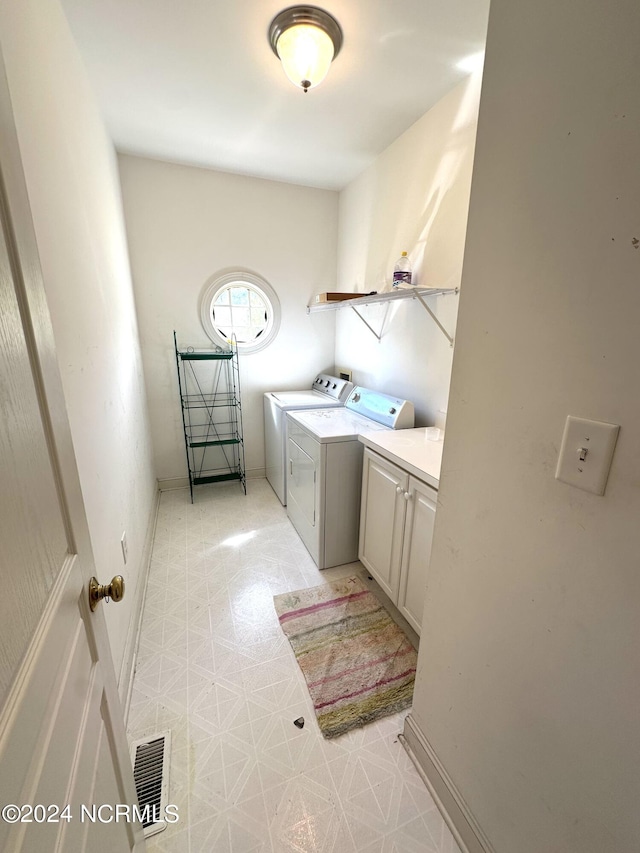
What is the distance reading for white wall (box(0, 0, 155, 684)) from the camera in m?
1.00

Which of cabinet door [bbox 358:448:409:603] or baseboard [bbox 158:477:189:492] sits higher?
cabinet door [bbox 358:448:409:603]

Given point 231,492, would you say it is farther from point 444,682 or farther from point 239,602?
point 444,682

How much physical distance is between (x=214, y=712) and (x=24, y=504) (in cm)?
138

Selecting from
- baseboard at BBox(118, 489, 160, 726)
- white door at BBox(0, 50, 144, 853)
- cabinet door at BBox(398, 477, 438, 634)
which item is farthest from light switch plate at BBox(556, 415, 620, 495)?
baseboard at BBox(118, 489, 160, 726)

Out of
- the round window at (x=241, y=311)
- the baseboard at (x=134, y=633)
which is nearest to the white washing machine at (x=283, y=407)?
the round window at (x=241, y=311)

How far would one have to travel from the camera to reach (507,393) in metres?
0.80

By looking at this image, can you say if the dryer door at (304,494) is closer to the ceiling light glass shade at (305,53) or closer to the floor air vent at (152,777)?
the floor air vent at (152,777)

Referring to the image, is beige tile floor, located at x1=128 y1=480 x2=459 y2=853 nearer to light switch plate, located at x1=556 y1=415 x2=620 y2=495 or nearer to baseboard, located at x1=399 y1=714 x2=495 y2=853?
baseboard, located at x1=399 y1=714 x2=495 y2=853

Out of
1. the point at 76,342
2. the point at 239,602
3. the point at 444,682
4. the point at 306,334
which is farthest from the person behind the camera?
the point at 306,334

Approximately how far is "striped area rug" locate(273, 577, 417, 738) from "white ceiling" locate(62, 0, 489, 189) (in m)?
2.67

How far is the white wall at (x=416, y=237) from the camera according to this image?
5.96 ft

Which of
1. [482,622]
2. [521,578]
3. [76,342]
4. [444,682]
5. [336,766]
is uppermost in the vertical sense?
[76,342]

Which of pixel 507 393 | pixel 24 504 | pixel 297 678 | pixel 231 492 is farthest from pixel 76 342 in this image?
pixel 231 492

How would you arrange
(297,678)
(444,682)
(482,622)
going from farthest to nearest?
1. (297,678)
2. (444,682)
3. (482,622)
